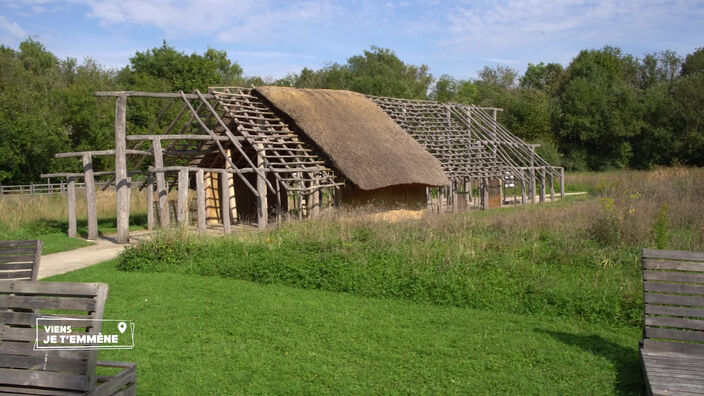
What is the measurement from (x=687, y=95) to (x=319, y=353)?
38.9m

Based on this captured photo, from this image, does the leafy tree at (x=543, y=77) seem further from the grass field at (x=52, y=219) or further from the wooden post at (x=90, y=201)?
the wooden post at (x=90, y=201)

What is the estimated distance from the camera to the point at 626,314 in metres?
6.89

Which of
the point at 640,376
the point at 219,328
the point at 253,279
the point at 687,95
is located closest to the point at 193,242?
the point at 253,279

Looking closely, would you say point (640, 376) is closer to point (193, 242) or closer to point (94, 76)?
point (193, 242)

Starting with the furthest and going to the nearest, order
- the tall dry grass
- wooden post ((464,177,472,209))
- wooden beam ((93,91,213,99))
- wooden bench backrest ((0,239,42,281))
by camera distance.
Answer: wooden post ((464,177,472,209))
the tall dry grass
wooden beam ((93,91,213,99))
wooden bench backrest ((0,239,42,281))

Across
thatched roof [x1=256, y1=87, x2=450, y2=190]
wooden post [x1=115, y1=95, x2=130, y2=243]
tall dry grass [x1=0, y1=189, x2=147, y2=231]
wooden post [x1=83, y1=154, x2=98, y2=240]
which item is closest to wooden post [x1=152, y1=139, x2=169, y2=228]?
wooden post [x1=115, y1=95, x2=130, y2=243]

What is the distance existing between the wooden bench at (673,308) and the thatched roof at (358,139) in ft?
40.0

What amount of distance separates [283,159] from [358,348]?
12.6 m

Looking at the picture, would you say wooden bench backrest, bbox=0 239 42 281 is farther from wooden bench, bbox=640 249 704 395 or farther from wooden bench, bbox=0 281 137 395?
wooden bench, bbox=640 249 704 395

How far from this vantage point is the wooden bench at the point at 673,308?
16.6 ft

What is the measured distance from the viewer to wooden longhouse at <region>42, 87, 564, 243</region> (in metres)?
15.8

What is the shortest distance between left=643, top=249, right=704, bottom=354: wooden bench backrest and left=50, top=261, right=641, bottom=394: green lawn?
18.6 inches

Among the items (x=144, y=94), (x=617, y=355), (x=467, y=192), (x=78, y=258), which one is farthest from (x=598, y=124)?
(x=617, y=355)

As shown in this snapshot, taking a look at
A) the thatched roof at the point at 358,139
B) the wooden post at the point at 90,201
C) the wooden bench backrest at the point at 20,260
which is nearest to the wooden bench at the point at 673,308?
the wooden bench backrest at the point at 20,260
